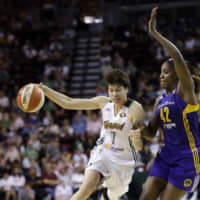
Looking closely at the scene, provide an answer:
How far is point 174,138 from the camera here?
11.3ft

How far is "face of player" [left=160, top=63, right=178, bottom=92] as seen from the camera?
349cm

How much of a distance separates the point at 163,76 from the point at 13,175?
643 cm

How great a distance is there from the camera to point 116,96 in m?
3.80

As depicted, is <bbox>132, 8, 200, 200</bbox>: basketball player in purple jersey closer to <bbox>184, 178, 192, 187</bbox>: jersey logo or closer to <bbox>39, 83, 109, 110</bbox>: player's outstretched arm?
<bbox>184, 178, 192, 187</bbox>: jersey logo

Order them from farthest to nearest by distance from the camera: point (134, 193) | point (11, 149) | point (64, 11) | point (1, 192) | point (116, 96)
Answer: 1. point (64, 11)
2. point (11, 149)
3. point (1, 192)
4. point (134, 193)
5. point (116, 96)

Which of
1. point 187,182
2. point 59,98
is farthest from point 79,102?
point 187,182

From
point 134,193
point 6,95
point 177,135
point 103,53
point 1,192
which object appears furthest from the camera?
point 103,53

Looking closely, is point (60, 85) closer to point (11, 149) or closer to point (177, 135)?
point (11, 149)

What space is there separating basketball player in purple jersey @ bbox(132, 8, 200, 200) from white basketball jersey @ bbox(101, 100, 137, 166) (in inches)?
13.0

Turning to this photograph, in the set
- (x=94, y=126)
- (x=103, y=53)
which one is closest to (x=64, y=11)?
(x=103, y=53)

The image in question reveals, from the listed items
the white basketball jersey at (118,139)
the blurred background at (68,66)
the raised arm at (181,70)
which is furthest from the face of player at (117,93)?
the blurred background at (68,66)

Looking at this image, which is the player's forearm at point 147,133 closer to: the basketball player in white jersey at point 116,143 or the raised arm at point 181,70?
the basketball player in white jersey at point 116,143

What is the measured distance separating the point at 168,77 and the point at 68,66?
10421mm

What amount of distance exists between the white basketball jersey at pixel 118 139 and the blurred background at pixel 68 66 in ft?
3.93
